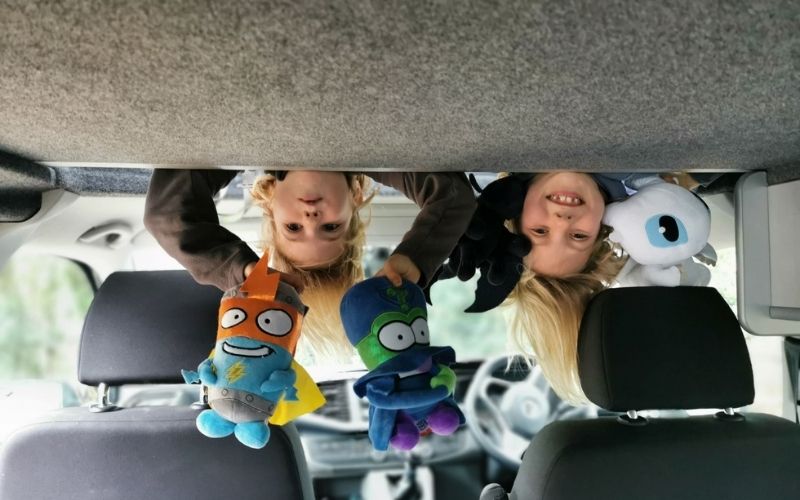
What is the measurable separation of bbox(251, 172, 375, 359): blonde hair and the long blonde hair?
404mm

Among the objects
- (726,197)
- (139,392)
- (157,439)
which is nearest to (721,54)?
(726,197)

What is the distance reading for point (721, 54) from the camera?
77cm

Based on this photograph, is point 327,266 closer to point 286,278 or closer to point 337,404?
point 286,278

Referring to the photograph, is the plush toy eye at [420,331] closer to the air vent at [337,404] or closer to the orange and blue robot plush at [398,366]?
the orange and blue robot plush at [398,366]

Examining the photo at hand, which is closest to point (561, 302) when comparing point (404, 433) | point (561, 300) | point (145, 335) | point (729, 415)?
point (561, 300)

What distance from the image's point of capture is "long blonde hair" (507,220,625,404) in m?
1.55

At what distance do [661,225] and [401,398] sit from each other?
0.68 m

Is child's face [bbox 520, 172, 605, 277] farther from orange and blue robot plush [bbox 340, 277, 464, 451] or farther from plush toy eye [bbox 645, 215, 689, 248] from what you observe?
orange and blue robot plush [bbox 340, 277, 464, 451]

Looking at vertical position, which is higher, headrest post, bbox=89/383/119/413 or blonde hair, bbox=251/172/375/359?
blonde hair, bbox=251/172/375/359

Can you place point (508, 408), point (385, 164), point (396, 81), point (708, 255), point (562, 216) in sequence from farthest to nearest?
point (508, 408) < point (708, 255) < point (562, 216) < point (385, 164) < point (396, 81)

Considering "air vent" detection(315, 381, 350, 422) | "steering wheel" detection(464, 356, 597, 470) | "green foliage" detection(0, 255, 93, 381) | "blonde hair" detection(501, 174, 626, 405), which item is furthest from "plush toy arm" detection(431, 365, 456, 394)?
"steering wheel" detection(464, 356, 597, 470)

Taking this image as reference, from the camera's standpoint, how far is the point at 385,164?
50.3 inches

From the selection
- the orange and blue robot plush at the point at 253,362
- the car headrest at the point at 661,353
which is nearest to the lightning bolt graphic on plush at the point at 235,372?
the orange and blue robot plush at the point at 253,362

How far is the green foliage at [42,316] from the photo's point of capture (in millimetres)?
1850
